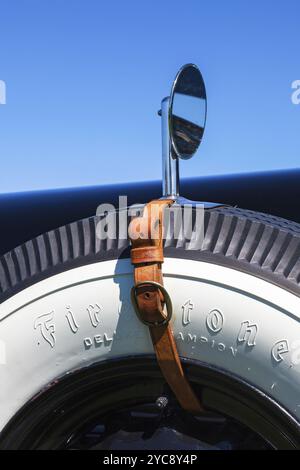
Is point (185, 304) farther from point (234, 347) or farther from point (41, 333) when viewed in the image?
point (41, 333)

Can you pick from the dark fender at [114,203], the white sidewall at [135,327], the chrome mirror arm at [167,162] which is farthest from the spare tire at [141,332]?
the dark fender at [114,203]

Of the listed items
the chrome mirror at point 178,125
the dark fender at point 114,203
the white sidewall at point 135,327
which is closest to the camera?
the white sidewall at point 135,327

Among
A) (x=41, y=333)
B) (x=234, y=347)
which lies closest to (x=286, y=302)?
(x=234, y=347)

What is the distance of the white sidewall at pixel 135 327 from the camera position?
124 centimetres

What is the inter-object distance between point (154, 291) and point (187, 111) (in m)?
0.55

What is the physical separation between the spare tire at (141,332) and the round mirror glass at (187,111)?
0.89 feet

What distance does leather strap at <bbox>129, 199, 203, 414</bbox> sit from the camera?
126 cm

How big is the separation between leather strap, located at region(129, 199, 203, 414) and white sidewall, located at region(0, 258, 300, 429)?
27 mm

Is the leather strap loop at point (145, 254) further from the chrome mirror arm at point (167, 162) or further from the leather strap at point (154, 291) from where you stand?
the chrome mirror arm at point (167, 162)

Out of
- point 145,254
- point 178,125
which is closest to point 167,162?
point 178,125

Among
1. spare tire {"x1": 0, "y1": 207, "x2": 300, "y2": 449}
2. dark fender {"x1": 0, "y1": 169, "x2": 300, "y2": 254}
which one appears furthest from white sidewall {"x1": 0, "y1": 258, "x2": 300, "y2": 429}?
dark fender {"x1": 0, "y1": 169, "x2": 300, "y2": 254}

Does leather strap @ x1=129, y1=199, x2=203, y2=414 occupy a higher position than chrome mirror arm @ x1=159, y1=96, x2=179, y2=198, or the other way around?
chrome mirror arm @ x1=159, y1=96, x2=179, y2=198

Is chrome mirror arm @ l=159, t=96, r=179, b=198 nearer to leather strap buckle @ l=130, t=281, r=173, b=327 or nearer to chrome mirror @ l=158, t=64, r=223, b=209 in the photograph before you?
chrome mirror @ l=158, t=64, r=223, b=209

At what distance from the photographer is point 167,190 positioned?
156cm
